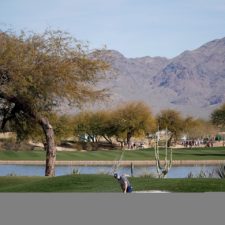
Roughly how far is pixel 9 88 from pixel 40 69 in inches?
58.7

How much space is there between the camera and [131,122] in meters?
82.6

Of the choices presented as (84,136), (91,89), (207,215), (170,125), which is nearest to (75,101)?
(91,89)

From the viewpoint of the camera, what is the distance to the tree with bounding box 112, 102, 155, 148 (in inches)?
3260

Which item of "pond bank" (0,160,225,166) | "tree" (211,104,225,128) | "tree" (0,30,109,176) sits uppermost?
"tree" (211,104,225,128)

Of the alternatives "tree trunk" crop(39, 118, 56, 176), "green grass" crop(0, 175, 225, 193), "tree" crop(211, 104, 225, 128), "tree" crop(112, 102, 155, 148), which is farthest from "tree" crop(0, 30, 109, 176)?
"tree" crop(211, 104, 225, 128)

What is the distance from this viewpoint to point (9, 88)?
24969 mm

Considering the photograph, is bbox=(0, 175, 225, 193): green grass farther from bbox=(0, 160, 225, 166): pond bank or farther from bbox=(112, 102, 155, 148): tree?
bbox=(112, 102, 155, 148): tree

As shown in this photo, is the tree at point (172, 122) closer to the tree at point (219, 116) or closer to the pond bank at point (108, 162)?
the tree at point (219, 116)

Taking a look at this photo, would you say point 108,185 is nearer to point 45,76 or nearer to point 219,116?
point 45,76

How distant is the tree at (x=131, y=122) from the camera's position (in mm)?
82812

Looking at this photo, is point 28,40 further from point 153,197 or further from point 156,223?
point 156,223

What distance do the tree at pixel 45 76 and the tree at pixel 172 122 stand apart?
66.1m

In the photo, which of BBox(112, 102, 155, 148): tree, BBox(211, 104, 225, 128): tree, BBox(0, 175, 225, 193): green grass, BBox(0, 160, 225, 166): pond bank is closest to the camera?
BBox(0, 175, 225, 193): green grass

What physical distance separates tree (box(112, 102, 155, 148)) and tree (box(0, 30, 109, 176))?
181 ft
